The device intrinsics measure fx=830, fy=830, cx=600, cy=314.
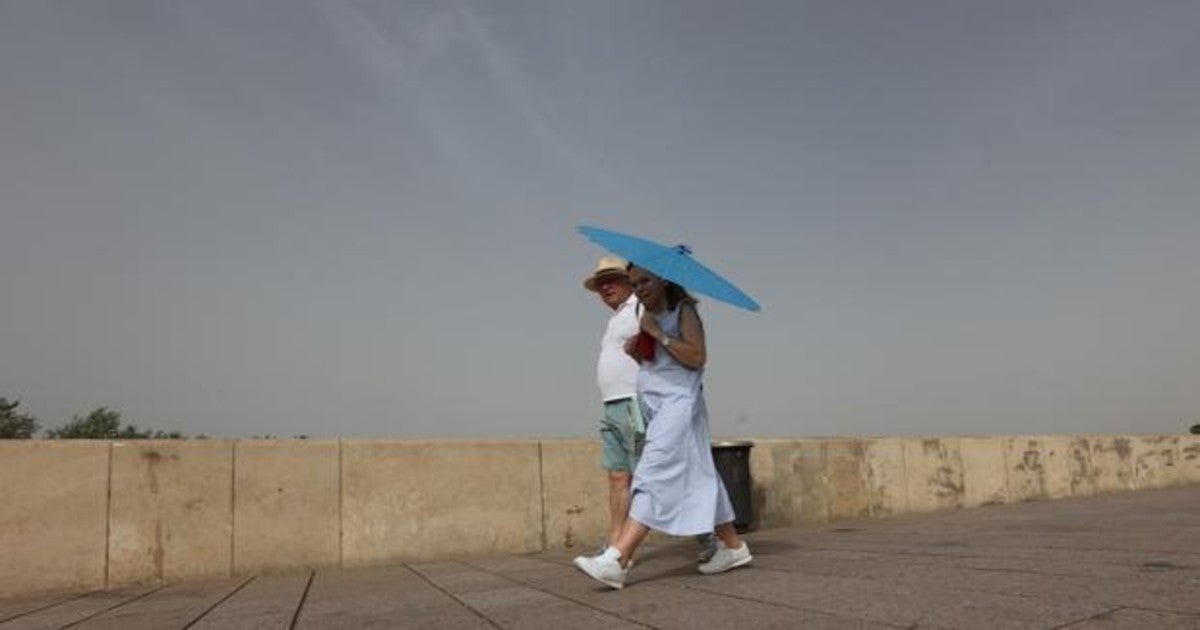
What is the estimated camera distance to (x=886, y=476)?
1002 centimetres

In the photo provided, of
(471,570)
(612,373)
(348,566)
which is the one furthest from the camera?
(348,566)

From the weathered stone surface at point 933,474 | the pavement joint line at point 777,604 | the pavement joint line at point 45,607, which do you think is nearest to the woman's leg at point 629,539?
the pavement joint line at point 777,604

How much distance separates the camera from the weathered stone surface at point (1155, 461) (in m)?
14.8

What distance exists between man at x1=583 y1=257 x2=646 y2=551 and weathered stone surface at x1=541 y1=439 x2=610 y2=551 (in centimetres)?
211

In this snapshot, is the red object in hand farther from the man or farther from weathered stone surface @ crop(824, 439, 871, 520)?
weathered stone surface @ crop(824, 439, 871, 520)

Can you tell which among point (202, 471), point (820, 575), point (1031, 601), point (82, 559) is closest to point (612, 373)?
point (820, 575)

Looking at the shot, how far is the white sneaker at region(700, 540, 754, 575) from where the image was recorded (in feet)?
15.2

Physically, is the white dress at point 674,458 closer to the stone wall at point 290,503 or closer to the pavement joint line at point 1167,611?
the pavement joint line at point 1167,611

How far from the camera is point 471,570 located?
575cm

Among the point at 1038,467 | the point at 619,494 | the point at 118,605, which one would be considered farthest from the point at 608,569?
the point at 1038,467

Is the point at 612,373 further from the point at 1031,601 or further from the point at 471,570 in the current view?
the point at 1031,601

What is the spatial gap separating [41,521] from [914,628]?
17.7 feet

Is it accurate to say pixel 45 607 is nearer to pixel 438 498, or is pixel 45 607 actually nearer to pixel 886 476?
pixel 438 498

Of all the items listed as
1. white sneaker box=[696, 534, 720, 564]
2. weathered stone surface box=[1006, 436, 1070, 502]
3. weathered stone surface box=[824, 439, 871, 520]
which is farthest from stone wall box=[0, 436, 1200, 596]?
weathered stone surface box=[1006, 436, 1070, 502]
